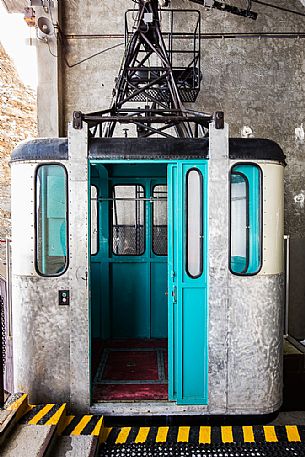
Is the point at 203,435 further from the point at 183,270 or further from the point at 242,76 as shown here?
the point at 242,76

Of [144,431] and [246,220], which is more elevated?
[246,220]

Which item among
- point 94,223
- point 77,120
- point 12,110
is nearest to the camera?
point 77,120

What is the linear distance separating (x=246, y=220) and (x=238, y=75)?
15.8ft

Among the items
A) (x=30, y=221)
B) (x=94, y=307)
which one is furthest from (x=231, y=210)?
(x=94, y=307)

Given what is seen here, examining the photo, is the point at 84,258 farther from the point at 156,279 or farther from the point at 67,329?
the point at 156,279

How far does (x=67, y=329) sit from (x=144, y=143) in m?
1.96

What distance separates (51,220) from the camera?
4.20 metres

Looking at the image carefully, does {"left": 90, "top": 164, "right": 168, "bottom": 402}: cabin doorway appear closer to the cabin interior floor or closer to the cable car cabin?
the cabin interior floor

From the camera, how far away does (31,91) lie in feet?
40.8

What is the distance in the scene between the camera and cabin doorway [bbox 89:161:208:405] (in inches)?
165

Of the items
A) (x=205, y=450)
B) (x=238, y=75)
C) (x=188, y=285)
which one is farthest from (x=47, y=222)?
(x=238, y=75)

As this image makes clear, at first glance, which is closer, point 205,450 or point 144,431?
point 205,450

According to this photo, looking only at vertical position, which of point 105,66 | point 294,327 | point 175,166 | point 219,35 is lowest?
point 294,327

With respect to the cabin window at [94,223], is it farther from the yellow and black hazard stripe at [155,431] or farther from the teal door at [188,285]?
the yellow and black hazard stripe at [155,431]
